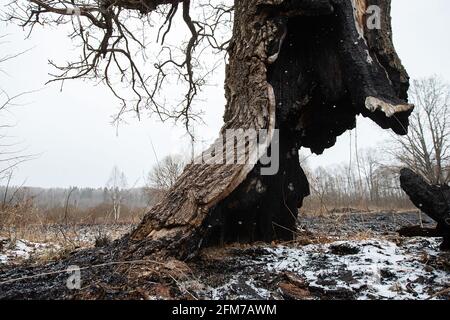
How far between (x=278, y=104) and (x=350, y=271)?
1.56 meters

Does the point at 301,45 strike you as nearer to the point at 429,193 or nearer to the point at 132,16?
the point at 429,193

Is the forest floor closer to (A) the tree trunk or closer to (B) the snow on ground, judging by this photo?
(B) the snow on ground

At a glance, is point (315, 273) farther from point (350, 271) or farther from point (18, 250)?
point (18, 250)

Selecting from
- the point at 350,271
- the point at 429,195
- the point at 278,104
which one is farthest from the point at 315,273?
the point at 278,104

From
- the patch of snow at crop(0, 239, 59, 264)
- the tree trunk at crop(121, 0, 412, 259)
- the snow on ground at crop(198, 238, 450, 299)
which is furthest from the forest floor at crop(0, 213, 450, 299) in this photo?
the patch of snow at crop(0, 239, 59, 264)

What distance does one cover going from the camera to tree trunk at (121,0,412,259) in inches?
88.0

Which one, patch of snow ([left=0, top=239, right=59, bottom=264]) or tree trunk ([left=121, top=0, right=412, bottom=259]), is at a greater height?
tree trunk ([left=121, top=0, right=412, bottom=259])

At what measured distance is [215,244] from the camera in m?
2.80

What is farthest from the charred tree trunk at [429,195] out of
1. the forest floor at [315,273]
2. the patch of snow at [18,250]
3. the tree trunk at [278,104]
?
the patch of snow at [18,250]

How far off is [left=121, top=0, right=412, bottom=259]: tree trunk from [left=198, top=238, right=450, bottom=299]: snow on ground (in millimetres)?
449

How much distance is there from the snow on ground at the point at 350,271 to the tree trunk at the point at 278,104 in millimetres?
449

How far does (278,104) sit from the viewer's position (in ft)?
9.48
